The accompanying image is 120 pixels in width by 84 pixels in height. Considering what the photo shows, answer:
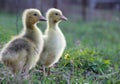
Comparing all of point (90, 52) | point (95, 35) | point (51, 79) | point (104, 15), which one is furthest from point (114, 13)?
point (51, 79)

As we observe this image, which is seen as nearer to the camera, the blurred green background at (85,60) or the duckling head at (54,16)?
the blurred green background at (85,60)

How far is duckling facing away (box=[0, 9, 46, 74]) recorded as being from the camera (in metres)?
6.39

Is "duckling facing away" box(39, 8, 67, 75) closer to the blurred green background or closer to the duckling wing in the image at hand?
the blurred green background

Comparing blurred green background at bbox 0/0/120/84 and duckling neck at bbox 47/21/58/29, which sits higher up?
duckling neck at bbox 47/21/58/29

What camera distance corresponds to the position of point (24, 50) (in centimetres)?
651

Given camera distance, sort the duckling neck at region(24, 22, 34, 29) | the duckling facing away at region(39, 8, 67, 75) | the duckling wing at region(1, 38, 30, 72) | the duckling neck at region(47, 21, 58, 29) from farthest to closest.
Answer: the duckling neck at region(47, 21, 58, 29)
the duckling facing away at region(39, 8, 67, 75)
the duckling neck at region(24, 22, 34, 29)
the duckling wing at region(1, 38, 30, 72)

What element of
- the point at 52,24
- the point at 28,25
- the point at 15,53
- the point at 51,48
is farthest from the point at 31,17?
the point at 15,53

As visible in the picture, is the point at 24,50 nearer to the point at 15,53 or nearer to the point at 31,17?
the point at 15,53

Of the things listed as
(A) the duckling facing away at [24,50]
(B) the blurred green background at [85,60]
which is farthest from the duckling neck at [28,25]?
(B) the blurred green background at [85,60]

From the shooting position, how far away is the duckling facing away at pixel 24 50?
639 centimetres

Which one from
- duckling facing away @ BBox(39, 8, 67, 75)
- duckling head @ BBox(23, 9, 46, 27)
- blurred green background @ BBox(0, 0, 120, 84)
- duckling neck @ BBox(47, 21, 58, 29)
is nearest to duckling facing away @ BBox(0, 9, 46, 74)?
duckling head @ BBox(23, 9, 46, 27)

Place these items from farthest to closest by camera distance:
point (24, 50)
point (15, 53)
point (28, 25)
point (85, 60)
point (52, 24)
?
point (85, 60)
point (52, 24)
point (28, 25)
point (24, 50)
point (15, 53)

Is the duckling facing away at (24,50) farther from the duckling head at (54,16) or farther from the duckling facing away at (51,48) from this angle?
the duckling head at (54,16)

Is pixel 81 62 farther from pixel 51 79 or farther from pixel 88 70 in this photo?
pixel 51 79
